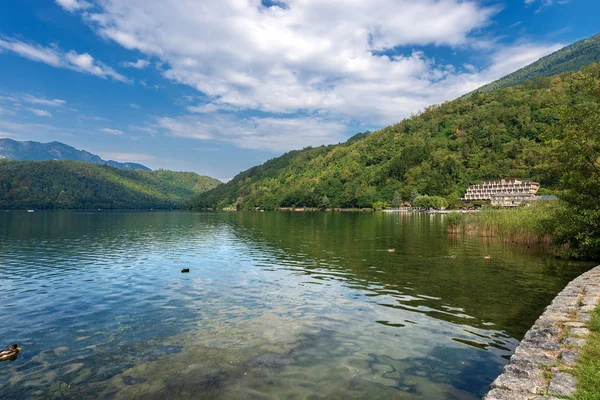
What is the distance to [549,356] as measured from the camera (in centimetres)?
909

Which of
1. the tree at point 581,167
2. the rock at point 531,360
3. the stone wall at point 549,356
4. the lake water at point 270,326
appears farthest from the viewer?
the tree at point 581,167

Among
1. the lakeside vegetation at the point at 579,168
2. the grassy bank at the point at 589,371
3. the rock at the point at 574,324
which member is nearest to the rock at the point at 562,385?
the grassy bank at the point at 589,371

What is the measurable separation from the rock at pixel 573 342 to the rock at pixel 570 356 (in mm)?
599

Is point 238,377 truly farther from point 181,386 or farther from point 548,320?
point 548,320

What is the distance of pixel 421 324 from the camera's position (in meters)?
14.9

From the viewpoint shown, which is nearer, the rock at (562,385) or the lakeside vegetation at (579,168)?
the rock at (562,385)

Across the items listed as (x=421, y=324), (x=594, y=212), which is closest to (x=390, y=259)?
(x=594, y=212)

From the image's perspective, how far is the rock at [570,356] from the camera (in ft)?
27.8

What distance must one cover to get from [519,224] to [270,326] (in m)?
35.7

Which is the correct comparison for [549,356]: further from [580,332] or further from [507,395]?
[507,395]

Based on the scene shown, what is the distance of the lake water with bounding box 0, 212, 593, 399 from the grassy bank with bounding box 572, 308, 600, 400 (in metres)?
2.46

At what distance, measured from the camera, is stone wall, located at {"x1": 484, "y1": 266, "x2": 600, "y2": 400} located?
734 centimetres

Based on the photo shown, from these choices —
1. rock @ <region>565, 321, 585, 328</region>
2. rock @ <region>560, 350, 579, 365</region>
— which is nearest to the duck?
rock @ <region>560, 350, 579, 365</region>

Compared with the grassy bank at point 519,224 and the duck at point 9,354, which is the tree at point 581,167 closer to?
the grassy bank at point 519,224
